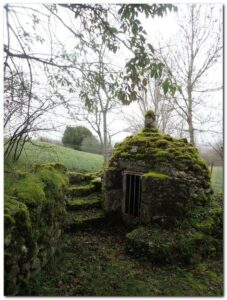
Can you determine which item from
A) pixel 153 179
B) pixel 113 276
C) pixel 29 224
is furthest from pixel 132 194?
pixel 29 224

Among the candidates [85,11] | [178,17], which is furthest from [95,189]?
[178,17]

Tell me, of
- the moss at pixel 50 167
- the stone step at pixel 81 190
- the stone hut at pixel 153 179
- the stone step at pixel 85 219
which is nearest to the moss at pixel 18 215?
the moss at pixel 50 167

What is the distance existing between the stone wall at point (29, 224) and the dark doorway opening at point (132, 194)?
7.83 feet

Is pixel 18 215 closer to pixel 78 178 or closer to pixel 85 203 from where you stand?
pixel 85 203

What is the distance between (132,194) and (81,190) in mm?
1767

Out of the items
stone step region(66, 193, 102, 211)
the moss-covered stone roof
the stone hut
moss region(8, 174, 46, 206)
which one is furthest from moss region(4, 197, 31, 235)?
the moss-covered stone roof

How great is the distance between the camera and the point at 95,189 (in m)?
8.36

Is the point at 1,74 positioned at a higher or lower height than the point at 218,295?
higher

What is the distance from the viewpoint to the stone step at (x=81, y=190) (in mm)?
7761

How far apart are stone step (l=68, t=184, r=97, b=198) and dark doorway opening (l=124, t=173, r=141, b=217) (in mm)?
1507

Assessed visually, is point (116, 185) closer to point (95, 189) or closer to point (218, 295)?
point (95, 189)

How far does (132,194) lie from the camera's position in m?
7.03

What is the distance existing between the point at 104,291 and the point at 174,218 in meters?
2.33

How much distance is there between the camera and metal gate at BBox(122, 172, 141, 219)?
6847 mm
